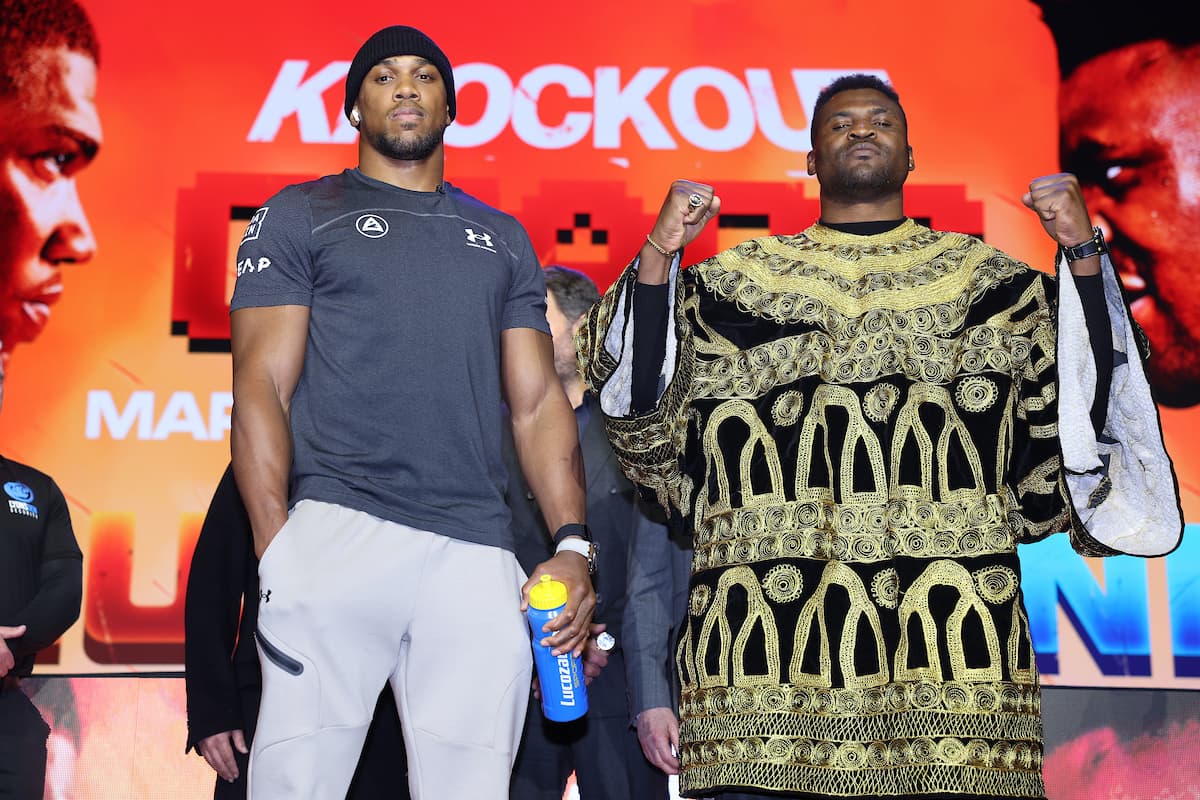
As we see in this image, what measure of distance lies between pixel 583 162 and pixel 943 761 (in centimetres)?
306

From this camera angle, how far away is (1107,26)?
4.95m

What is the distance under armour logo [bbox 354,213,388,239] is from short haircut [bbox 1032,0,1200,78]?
11.1 feet

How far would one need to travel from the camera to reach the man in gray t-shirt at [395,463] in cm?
214

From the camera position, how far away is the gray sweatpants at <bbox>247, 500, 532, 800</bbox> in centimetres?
211

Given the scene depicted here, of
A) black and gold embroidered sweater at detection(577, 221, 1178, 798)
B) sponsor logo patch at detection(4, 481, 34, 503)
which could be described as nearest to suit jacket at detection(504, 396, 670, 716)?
black and gold embroidered sweater at detection(577, 221, 1178, 798)

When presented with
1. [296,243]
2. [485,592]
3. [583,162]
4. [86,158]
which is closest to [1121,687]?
[583,162]

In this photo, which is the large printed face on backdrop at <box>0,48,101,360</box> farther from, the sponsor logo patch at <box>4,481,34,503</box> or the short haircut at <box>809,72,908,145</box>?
the short haircut at <box>809,72,908,145</box>

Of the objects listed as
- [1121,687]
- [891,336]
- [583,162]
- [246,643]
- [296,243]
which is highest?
[583,162]

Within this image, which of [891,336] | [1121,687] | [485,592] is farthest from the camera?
[1121,687]

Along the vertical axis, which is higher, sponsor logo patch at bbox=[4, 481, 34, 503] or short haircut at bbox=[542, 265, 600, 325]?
short haircut at bbox=[542, 265, 600, 325]

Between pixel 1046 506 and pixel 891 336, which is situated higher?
pixel 891 336

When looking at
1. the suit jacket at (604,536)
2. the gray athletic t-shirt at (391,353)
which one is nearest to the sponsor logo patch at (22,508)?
the suit jacket at (604,536)

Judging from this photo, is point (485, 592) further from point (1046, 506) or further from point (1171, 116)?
point (1171, 116)

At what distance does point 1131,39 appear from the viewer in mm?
4941
